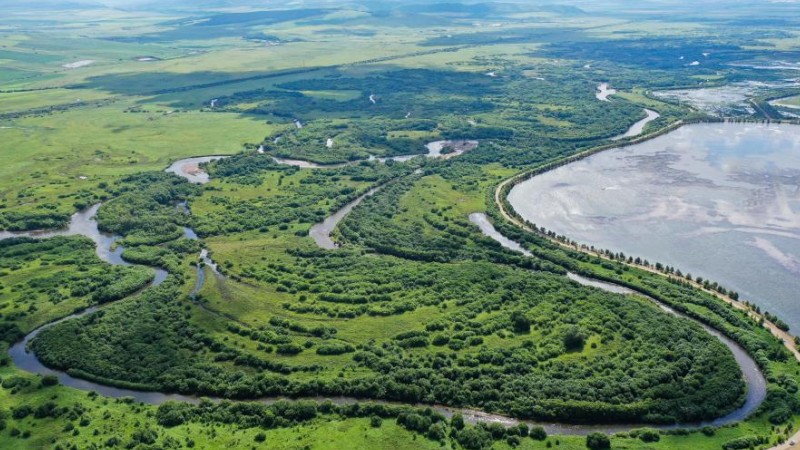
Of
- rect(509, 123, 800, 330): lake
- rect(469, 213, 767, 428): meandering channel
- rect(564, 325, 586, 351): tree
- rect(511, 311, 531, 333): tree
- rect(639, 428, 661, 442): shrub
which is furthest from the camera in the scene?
rect(509, 123, 800, 330): lake

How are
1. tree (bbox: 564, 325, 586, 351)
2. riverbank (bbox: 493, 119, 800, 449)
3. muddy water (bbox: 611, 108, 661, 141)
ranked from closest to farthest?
1. tree (bbox: 564, 325, 586, 351)
2. riverbank (bbox: 493, 119, 800, 449)
3. muddy water (bbox: 611, 108, 661, 141)

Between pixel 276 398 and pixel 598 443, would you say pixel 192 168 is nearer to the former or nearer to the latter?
pixel 276 398

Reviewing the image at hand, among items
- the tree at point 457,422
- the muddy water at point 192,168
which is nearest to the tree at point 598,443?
the tree at point 457,422

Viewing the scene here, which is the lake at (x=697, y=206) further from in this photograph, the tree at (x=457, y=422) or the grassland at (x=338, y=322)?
the tree at (x=457, y=422)

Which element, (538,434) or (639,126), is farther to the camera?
(639,126)

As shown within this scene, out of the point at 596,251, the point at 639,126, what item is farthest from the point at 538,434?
the point at 639,126

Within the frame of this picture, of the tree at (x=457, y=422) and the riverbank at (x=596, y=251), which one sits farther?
the riverbank at (x=596, y=251)

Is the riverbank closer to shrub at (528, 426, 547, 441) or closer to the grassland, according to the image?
the grassland

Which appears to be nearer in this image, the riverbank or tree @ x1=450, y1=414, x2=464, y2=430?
tree @ x1=450, y1=414, x2=464, y2=430

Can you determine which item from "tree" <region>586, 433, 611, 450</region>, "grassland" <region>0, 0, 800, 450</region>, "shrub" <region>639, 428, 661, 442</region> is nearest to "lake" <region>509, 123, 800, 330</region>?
"grassland" <region>0, 0, 800, 450</region>
